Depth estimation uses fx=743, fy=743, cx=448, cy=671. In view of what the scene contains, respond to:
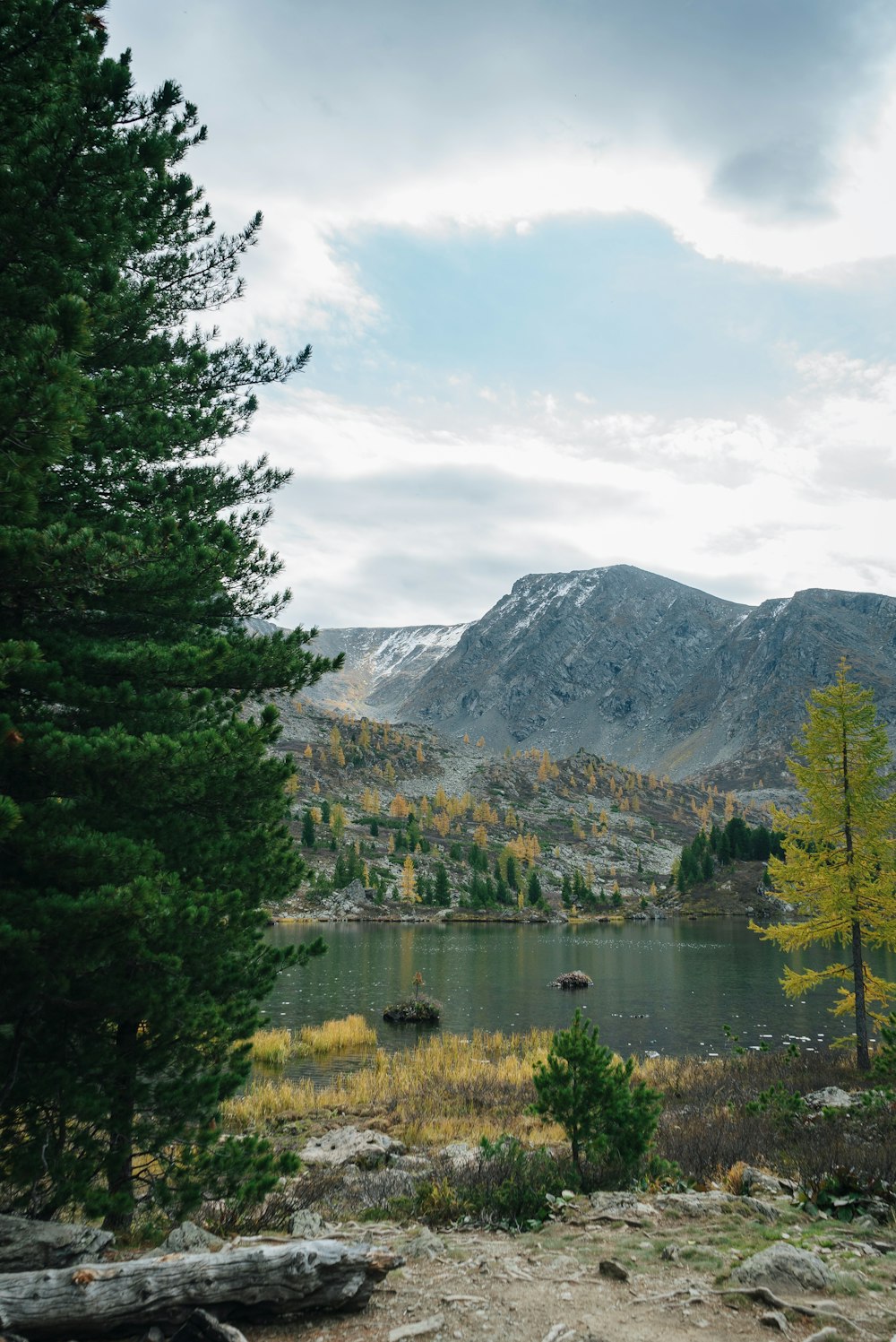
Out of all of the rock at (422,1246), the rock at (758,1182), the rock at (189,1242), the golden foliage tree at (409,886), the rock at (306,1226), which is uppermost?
the rock at (189,1242)

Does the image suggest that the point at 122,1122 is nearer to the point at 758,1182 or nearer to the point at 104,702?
the point at 104,702

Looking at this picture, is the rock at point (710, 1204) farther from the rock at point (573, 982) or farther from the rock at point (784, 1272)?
the rock at point (573, 982)

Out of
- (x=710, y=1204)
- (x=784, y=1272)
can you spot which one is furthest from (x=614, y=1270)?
(x=710, y=1204)

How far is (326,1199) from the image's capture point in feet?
37.6

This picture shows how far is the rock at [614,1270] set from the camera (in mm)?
7078

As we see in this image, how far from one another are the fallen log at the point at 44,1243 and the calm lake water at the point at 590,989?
84.7ft

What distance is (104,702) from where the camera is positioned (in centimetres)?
840

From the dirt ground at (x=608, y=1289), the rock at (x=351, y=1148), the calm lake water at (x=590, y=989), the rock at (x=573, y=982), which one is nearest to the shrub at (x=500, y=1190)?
the dirt ground at (x=608, y=1289)

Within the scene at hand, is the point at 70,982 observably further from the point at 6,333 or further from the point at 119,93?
the point at 119,93

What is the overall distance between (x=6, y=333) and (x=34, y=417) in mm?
2211

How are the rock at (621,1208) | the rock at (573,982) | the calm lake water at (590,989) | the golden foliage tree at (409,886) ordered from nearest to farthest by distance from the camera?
the rock at (621,1208) < the calm lake water at (590,989) < the rock at (573,982) < the golden foliage tree at (409,886)

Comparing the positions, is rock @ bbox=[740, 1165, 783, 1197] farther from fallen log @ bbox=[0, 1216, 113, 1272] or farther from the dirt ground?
fallen log @ bbox=[0, 1216, 113, 1272]

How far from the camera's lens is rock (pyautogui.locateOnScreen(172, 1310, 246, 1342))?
212 inches

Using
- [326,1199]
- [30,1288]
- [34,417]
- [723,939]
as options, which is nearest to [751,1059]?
[326,1199]
